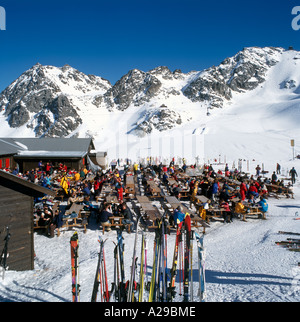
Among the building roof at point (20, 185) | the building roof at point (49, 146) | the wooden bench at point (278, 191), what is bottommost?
the wooden bench at point (278, 191)

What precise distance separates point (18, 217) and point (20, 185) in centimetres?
90

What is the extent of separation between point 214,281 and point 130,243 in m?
3.49

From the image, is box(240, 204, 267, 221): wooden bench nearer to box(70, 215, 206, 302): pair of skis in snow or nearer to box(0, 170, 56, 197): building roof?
box(70, 215, 206, 302): pair of skis in snow

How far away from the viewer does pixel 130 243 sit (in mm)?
8516

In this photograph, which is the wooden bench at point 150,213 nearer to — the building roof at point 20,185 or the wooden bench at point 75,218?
the wooden bench at point 75,218

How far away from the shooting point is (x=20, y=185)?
7129 millimetres

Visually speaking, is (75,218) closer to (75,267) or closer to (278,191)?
(75,267)

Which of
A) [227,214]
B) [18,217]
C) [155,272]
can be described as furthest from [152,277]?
[227,214]

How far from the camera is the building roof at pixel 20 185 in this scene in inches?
268

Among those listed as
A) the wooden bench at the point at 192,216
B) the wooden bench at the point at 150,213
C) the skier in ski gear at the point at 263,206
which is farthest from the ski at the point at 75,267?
the skier in ski gear at the point at 263,206
